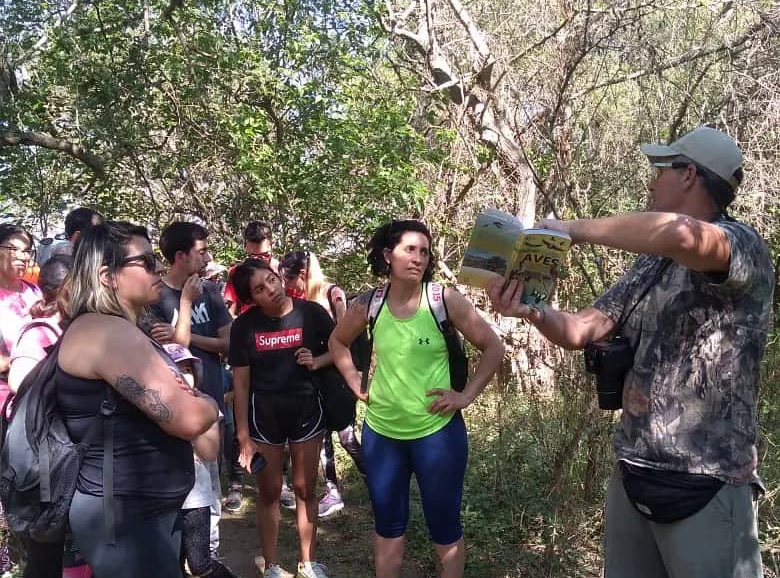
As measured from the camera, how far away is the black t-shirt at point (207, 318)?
4.06m

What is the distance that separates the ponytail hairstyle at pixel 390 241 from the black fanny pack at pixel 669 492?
4.99 ft

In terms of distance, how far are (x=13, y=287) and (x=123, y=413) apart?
2185 millimetres

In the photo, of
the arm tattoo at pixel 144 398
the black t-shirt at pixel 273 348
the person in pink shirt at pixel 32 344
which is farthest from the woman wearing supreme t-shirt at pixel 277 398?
the arm tattoo at pixel 144 398

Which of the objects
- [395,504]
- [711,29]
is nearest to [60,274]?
[395,504]

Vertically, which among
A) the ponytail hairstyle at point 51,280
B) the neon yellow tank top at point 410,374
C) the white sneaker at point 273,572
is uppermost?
the ponytail hairstyle at point 51,280

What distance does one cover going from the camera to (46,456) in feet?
7.01

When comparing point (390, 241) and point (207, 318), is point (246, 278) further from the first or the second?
point (390, 241)

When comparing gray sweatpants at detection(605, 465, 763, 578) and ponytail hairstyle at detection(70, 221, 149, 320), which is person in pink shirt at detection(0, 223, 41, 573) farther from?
gray sweatpants at detection(605, 465, 763, 578)

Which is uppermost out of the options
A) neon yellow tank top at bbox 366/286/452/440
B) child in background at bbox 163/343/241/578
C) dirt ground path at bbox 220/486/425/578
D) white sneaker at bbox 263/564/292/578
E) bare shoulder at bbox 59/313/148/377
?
bare shoulder at bbox 59/313/148/377

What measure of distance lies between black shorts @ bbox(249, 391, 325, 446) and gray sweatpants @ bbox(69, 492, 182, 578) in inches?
62.7

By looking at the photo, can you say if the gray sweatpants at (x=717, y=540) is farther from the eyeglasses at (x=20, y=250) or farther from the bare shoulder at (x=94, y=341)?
the eyeglasses at (x=20, y=250)

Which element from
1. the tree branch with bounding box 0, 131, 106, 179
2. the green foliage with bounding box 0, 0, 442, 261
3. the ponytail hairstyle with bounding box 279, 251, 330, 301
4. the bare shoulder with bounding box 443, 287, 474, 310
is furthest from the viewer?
the tree branch with bounding box 0, 131, 106, 179

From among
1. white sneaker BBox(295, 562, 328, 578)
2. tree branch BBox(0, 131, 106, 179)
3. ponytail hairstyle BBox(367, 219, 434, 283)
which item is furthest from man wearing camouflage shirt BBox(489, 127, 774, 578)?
tree branch BBox(0, 131, 106, 179)

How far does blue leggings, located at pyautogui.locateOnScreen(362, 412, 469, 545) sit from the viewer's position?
10.3ft
